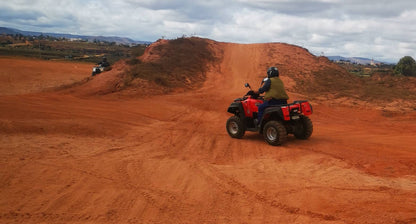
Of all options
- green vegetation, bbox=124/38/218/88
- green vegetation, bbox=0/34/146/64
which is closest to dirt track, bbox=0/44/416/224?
green vegetation, bbox=124/38/218/88

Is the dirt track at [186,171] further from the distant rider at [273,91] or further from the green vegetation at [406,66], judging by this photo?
the green vegetation at [406,66]

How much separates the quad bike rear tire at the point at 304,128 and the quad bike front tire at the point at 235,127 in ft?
5.06

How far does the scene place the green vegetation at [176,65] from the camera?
64.3 ft

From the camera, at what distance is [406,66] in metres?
30.5

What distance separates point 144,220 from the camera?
4.79m

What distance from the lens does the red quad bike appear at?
9.09 meters

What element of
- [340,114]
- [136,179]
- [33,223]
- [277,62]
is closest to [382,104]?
[340,114]

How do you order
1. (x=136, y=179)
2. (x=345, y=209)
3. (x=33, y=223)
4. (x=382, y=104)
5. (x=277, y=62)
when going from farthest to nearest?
(x=277, y=62)
(x=382, y=104)
(x=136, y=179)
(x=345, y=209)
(x=33, y=223)

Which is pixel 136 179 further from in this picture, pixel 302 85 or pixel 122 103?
pixel 302 85

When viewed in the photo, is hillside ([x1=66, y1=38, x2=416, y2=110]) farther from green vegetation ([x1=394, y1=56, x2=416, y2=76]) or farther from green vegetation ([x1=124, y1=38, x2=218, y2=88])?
green vegetation ([x1=394, y1=56, x2=416, y2=76])

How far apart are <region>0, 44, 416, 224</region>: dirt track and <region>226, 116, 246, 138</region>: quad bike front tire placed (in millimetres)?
296

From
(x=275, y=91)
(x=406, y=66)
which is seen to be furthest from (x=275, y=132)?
(x=406, y=66)

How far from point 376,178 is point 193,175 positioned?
353cm

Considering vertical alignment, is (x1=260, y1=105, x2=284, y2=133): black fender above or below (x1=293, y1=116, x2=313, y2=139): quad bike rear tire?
above
